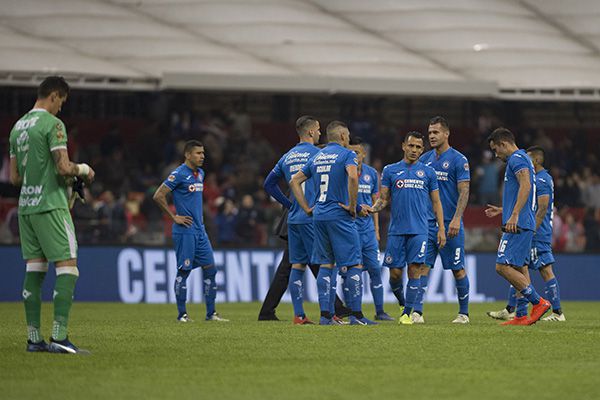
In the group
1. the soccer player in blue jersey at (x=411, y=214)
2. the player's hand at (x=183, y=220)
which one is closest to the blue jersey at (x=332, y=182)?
the soccer player in blue jersey at (x=411, y=214)

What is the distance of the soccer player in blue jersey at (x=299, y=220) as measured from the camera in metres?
15.8

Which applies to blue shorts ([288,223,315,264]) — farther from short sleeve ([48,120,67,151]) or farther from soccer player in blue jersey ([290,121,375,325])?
short sleeve ([48,120,67,151])

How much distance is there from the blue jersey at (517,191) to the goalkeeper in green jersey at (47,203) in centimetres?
582

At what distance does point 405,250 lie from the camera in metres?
16.0

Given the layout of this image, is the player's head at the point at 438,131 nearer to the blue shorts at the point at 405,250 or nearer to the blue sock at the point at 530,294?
the blue shorts at the point at 405,250

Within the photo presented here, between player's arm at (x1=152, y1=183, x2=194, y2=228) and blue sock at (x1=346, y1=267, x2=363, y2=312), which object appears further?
player's arm at (x1=152, y1=183, x2=194, y2=228)

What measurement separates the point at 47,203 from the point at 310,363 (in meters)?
2.68

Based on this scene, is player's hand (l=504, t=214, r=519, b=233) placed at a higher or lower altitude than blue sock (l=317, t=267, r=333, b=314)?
higher

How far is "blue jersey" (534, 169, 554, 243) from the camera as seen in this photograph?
17625 mm

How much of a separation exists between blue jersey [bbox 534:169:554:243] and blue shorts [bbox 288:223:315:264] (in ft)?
12.0

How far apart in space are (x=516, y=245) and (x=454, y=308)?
791cm

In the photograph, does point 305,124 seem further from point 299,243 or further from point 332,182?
point 299,243

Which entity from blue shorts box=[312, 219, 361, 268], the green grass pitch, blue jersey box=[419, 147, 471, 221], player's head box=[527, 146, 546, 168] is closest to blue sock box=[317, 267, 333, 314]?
blue shorts box=[312, 219, 361, 268]

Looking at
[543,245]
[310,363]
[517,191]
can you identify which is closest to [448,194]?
[517,191]
